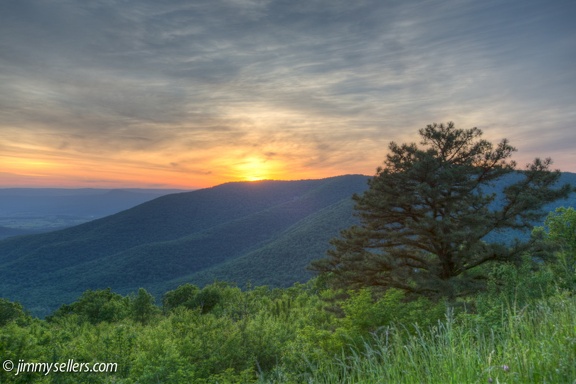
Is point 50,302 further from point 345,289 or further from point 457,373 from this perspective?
point 457,373

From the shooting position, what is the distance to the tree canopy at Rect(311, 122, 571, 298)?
79.9 feet

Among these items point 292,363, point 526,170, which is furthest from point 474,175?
point 292,363

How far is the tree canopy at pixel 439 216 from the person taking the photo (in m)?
24.3

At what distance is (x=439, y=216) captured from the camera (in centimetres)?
2673

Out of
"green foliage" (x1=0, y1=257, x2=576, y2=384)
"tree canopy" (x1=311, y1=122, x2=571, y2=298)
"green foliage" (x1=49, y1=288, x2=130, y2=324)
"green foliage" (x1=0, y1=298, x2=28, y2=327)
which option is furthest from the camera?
"green foliage" (x1=49, y1=288, x2=130, y2=324)

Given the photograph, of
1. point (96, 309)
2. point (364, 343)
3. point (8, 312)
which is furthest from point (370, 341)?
point (8, 312)

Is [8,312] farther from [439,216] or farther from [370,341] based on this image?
[439,216]

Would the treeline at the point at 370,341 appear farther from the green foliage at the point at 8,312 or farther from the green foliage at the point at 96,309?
the green foliage at the point at 96,309

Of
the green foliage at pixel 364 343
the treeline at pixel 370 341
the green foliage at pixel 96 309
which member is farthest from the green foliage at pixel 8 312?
the green foliage at pixel 96 309

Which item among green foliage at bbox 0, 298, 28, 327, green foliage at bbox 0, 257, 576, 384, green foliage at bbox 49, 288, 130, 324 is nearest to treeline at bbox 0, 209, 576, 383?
green foliage at bbox 0, 257, 576, 384

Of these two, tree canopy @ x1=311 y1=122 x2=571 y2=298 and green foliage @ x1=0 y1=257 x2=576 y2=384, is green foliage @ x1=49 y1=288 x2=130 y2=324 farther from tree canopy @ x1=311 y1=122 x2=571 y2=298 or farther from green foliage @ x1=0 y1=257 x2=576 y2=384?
tree canopy @ x1=311 y1=122 x2=571 y2=298

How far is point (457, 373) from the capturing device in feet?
13.7

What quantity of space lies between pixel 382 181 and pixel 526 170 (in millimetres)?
10269

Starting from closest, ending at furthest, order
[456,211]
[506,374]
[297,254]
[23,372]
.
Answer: [506,374] → [23,372] → [456,211] → [297,254]
